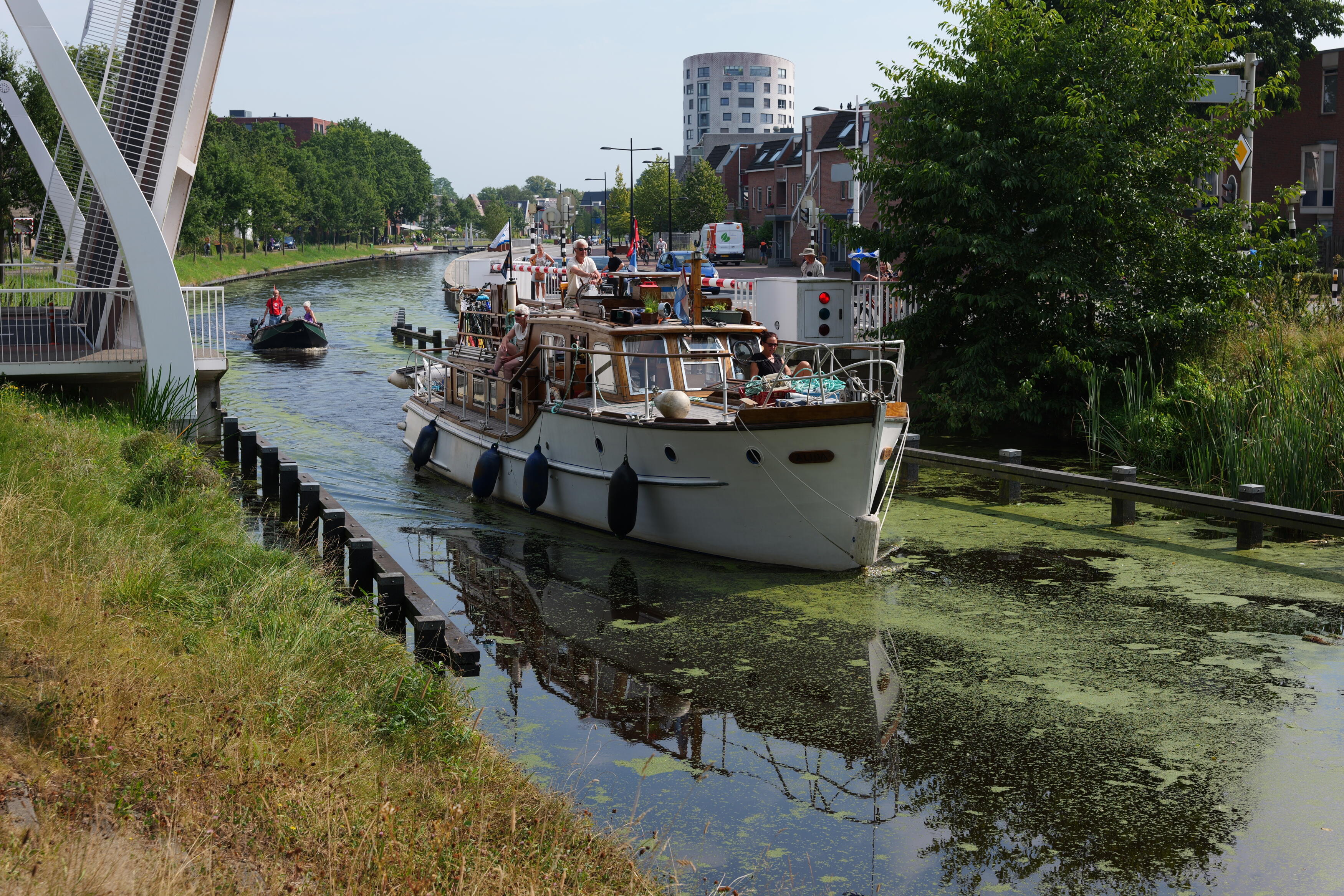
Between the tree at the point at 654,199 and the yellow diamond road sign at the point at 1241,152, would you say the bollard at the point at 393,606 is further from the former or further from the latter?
the tree at the point at 654,199

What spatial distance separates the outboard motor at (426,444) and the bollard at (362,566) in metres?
8.46

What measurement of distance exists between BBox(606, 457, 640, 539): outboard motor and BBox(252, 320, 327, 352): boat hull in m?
25.3

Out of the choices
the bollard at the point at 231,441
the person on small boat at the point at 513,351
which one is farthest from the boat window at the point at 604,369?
the bollard at the point at 231,441

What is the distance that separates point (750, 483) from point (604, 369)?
2802 mm

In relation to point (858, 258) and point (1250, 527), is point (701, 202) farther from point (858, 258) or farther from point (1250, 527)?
point (1250, 527)

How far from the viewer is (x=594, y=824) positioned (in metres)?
6.37

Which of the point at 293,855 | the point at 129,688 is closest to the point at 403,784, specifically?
the point at 293,855

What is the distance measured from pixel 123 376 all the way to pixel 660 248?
5565 centimetres

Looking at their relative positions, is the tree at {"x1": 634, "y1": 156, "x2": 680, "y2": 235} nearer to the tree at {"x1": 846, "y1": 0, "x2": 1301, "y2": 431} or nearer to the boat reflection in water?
the tree at {"x1": 846, "y1": 0, "x2": 1301, "y2": 431}

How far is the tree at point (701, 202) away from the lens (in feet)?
279

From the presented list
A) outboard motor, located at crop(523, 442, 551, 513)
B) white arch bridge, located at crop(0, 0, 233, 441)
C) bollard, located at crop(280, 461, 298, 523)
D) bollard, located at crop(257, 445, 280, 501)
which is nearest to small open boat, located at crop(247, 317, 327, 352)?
white arch bridge, located at crop(0, 0, 233, 441)

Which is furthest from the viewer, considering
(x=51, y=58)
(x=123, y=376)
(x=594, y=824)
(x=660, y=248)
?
(x=660, y=248)

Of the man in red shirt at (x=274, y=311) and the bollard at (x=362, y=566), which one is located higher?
the man in red shirt at (x=274, y=311)

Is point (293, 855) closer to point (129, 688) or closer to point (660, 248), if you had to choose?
point (129, 688)
